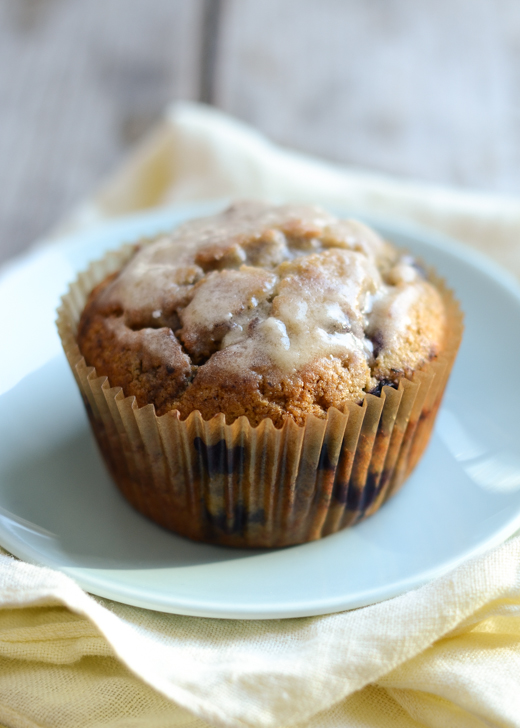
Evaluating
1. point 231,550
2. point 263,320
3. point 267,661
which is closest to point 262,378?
point 263,320

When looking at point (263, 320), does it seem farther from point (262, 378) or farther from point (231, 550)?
point (231, 550)

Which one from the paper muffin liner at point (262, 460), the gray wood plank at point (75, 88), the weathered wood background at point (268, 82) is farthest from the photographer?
the weathered wood background at point (268, 82)

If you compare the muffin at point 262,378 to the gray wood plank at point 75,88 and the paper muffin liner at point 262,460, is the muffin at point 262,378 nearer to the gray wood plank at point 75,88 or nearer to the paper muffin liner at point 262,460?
the paper muffin liner at point 262,460

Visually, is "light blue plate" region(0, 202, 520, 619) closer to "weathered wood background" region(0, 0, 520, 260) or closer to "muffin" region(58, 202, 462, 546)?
"muffin" region(58, 202, 462, 546)

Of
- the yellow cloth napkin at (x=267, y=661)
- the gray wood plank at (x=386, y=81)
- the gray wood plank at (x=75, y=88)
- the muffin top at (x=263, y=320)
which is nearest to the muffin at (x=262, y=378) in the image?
the muffin top at (x=263, y=320)

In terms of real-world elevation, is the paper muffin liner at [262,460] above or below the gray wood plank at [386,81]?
below

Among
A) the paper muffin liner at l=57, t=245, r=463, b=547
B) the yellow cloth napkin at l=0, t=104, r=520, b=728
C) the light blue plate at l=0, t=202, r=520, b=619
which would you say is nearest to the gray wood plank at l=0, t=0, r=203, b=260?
the light blue plate at l=0, t=202, r=520, b=619
